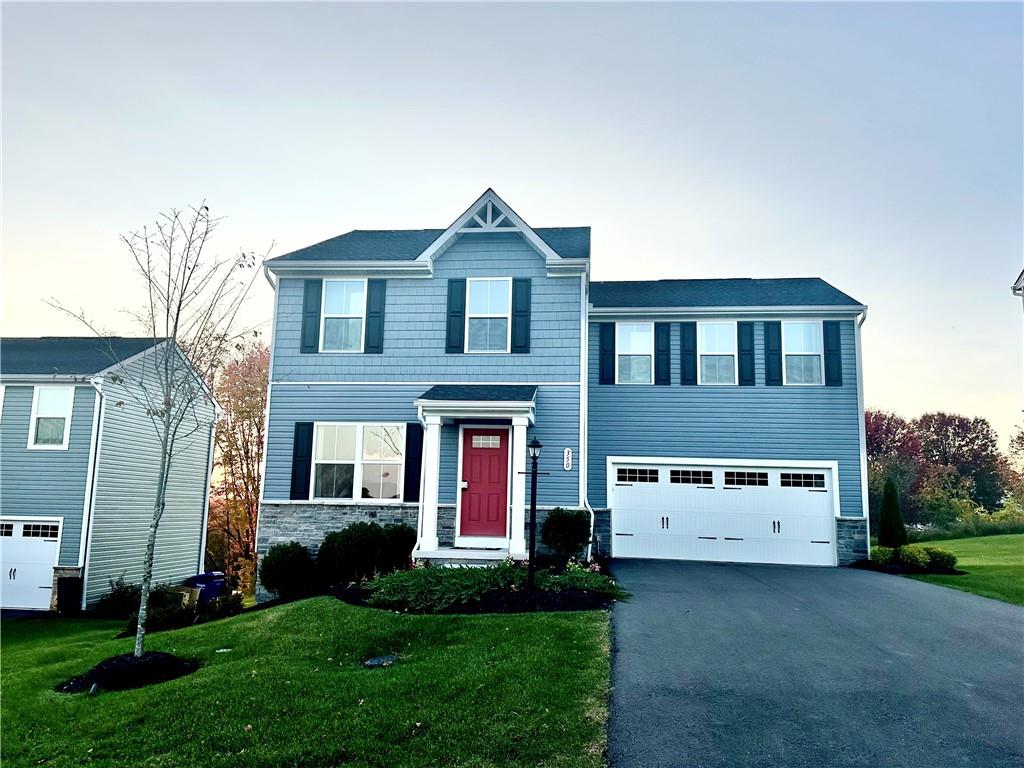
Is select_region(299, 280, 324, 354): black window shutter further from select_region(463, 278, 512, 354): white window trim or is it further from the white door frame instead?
the white door frame

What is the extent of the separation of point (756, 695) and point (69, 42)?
A: 13.6m

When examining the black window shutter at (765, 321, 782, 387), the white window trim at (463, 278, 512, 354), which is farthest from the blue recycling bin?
the black window shutter at (765, 321, 782, 387)

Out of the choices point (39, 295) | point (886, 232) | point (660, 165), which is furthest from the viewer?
point (886, 232)

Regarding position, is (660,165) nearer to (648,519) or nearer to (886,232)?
(886,232)

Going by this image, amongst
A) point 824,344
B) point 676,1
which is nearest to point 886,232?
point 824,344

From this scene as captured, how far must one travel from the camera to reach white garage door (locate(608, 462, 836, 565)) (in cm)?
1566

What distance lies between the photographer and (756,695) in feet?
20.7

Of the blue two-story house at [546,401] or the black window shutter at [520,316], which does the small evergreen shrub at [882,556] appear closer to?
the blue two-story house at [546,401]

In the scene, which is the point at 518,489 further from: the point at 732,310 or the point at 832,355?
the point at 832,355

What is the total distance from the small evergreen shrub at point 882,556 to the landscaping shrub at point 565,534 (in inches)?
275

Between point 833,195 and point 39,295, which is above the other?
point 833,195

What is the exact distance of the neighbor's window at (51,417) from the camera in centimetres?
1714

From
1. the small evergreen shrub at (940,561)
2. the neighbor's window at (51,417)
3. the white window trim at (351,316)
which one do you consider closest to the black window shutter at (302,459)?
the white window trim at (351,316)

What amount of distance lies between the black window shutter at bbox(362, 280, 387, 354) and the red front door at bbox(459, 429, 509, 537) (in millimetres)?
2755
